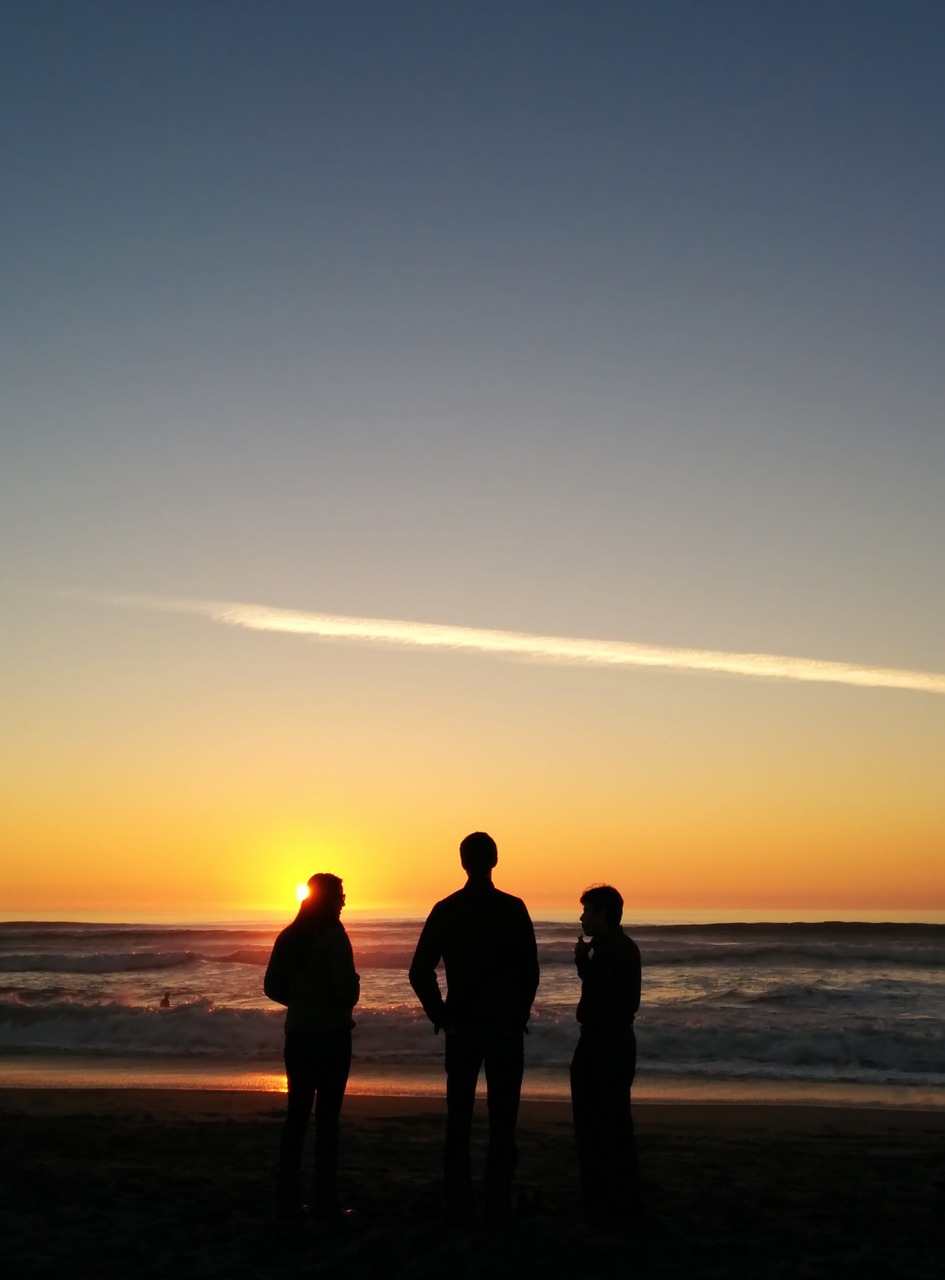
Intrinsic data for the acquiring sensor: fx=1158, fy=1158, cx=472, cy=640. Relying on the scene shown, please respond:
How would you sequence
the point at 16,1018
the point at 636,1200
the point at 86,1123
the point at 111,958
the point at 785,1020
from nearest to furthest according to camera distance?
the point at 636,1200 < the point at 86,1123 < the point at 785,1020 < the point at 16,1018 < the point at 111,958

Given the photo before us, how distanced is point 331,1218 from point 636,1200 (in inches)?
60.6

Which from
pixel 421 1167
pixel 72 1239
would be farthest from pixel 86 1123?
pixel 72 1239

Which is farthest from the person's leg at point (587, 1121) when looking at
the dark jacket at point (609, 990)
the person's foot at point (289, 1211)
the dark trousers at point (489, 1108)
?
the person's foot at point (289, 1211)

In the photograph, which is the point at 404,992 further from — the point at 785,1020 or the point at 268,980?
the point at 268,980

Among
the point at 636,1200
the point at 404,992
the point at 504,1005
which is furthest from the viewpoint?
the point at 404,992

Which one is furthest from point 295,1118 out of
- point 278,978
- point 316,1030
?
point 278,978

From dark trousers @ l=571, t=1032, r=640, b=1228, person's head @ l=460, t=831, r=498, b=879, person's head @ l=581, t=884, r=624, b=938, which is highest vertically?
person's head @ l=460, t=831, r=498, b=879

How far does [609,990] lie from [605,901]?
43 centimetres

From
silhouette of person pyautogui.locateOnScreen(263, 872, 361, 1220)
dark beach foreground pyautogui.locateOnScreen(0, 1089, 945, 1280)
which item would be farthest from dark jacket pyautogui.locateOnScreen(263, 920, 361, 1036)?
dark beach foreground pyautogui.locateOnScreen(0, 1089, 945, 1280)

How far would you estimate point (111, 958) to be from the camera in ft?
108

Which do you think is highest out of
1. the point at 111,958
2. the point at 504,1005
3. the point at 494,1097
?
the point at 504,1005

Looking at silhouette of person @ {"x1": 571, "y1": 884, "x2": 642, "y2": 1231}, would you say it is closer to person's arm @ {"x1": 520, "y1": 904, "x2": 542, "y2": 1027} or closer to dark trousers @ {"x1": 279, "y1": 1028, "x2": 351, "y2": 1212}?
person's arm @ {"x1": 520, "y1": 904, "x2": 542, "y2": 1027}

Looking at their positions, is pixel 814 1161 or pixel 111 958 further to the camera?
pixel 111 958

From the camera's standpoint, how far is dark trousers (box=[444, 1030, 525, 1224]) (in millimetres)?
5406
